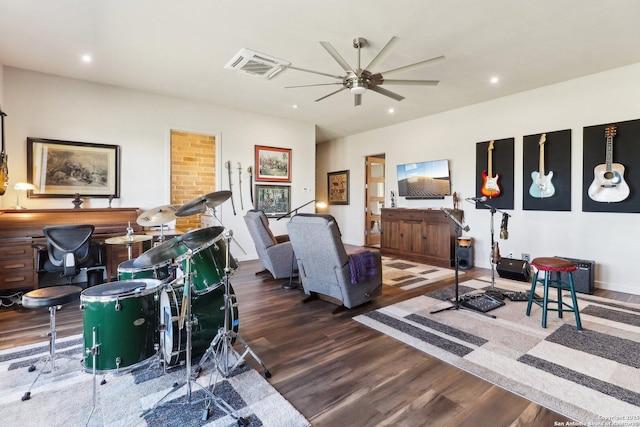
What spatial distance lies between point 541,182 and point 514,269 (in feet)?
4.51

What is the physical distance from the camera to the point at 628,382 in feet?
6.47

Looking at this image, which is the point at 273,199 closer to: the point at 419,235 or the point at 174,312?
the point at 419,235

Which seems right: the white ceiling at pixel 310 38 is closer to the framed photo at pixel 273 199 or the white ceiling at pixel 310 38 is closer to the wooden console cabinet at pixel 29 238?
the wooden console cabinet at pixel 29 238

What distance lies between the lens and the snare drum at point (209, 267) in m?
1.96

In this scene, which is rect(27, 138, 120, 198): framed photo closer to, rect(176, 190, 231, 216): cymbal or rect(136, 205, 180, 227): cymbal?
rect(136, 205, 180, 227): cymbal

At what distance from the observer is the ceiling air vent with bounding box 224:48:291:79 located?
10.1ft

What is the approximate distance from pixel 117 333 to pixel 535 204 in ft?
17.7

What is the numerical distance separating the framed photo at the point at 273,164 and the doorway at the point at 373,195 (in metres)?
2.11

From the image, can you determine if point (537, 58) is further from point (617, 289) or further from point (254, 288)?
point (254, 288)

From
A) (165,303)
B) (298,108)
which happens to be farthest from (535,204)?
(165,303)

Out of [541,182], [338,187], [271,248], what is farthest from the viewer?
[338,187]

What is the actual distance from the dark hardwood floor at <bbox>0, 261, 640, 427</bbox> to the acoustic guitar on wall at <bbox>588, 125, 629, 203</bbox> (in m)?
3.39

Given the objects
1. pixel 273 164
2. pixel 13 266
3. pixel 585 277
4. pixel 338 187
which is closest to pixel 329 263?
pixel 585 277

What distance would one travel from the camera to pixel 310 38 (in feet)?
10.6
